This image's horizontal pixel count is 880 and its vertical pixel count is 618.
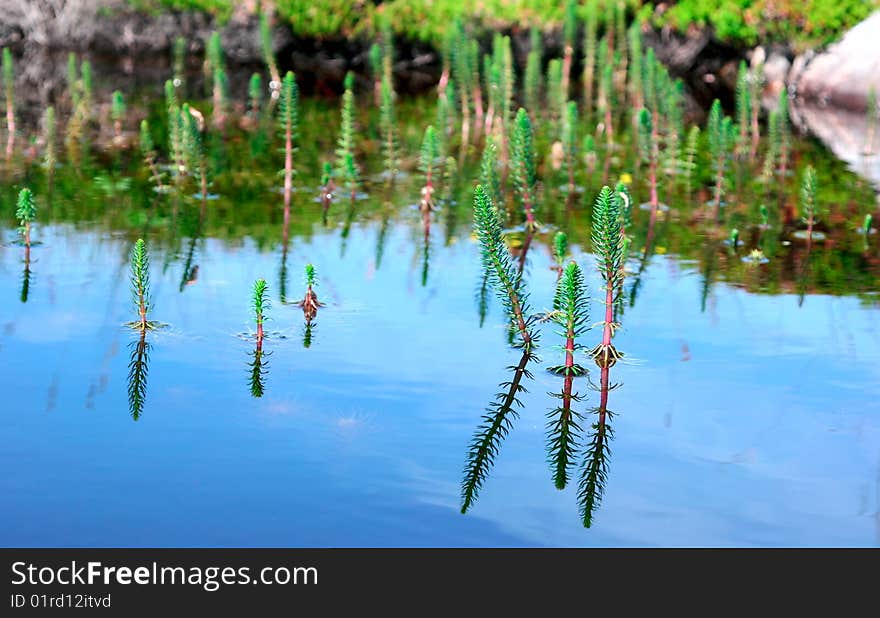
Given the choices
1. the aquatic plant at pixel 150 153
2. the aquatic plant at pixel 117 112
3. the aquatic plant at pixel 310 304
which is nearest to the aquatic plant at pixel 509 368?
the aquatic plant at pixel 310 304

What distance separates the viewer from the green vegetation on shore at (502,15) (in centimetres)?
1764

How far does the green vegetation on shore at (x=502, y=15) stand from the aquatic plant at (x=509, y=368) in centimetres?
1173

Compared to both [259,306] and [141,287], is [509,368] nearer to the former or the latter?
[259,306]

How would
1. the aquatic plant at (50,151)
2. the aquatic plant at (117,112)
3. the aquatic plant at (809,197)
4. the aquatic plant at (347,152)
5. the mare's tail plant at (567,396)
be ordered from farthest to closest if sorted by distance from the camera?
1. the aquatic plant at (117,112)
2. the aquatic plant at (50,151)
3. the aquatic plant at (347,152)
4. the aquatic plant at (809,197)
5. the mare's tail plant at (567,396)

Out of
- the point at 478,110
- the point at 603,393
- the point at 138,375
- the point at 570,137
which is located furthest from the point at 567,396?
the point at 478,110

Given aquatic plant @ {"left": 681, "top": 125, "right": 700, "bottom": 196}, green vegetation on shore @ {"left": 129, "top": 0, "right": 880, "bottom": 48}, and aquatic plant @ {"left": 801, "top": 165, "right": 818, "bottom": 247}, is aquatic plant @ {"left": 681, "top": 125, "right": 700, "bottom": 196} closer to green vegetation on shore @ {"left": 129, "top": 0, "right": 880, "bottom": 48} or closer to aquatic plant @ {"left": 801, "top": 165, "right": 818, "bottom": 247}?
aquatic plant @ {"left": 801, "top": 165, "right": 818, "bottom": 247}

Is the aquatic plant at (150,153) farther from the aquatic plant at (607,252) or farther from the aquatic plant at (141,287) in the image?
the aquatic plant at (607,252)

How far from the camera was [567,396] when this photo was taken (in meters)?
5.79

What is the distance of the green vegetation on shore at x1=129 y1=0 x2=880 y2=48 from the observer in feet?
57.9

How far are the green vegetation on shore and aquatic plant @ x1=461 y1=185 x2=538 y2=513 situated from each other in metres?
11.7

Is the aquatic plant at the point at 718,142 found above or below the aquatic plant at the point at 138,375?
above

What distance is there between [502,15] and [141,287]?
1273 centimetres

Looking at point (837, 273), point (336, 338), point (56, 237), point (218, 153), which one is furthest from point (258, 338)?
point (218, 153)

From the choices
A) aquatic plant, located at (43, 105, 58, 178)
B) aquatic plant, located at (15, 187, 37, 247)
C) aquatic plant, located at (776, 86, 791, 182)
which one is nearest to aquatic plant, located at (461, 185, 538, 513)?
aquatic plant, located at (15, 187, 37, 247)
